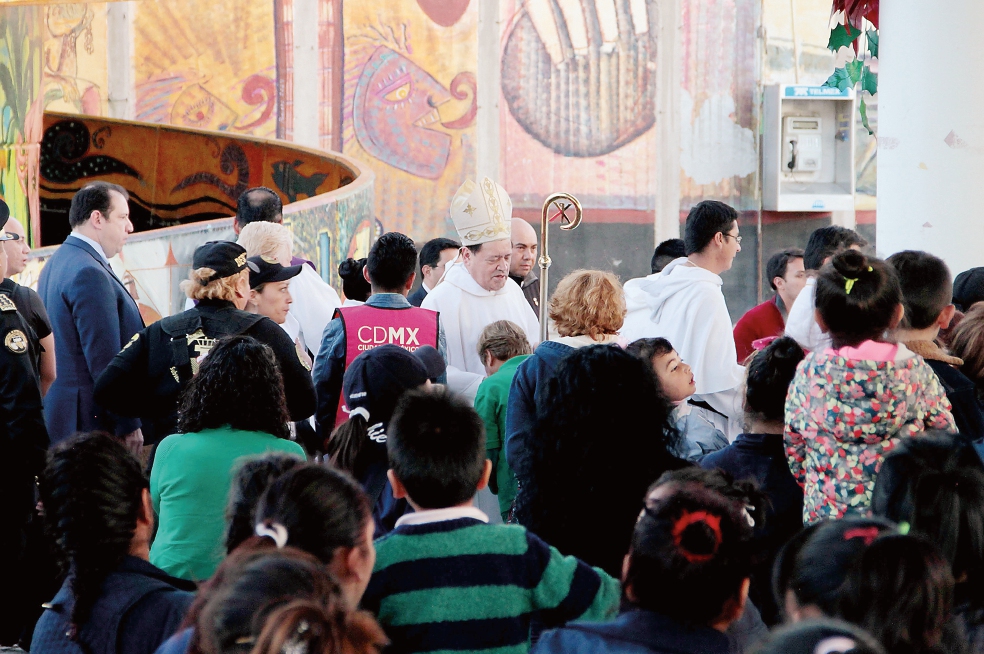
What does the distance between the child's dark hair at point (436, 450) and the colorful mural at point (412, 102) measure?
9.52 metres

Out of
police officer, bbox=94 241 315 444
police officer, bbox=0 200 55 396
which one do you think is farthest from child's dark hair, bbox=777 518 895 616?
police officer, bbox=0 200 55 396

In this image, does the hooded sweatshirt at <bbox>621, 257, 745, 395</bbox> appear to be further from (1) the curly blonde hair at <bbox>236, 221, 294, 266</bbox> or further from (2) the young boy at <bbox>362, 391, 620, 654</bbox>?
(2) the young boy at <bbox>362, 391, 620, 654</bbox>

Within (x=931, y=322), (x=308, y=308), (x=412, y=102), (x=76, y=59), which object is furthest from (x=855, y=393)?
(x=76, y=59)

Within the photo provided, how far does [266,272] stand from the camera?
3840 mm

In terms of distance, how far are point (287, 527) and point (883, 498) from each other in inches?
38.7

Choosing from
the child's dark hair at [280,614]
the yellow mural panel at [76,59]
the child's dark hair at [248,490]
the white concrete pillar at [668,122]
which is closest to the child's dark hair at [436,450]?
the child's dark hair at [248,490]

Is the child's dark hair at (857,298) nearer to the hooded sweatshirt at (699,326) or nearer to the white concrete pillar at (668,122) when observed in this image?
the hooded sweatshirt at (699,326)

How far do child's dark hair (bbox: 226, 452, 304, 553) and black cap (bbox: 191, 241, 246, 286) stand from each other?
4.38 feet

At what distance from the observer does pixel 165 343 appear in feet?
10.3

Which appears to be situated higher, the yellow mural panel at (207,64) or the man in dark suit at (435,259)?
the yellow mural panel at (207,64)

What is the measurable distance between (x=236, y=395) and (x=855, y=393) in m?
1.36

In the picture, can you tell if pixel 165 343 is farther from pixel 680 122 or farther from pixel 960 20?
pixel 680 122

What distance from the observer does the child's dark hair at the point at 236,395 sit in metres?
2.48

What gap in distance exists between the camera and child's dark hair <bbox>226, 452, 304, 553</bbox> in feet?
6.32
